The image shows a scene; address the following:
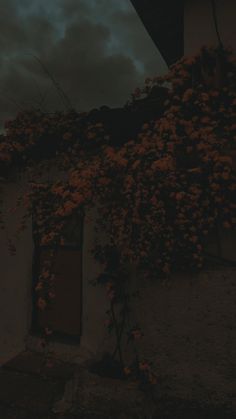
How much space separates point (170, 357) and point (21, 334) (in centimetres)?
262

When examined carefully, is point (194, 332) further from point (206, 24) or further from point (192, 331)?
point (206, 24)

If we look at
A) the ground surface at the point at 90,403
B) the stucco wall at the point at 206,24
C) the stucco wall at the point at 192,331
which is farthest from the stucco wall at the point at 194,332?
the stucco wall at the point at 206,24

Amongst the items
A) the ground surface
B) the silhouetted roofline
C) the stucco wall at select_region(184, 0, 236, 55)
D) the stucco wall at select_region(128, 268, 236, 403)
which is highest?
the silhouetted roofline

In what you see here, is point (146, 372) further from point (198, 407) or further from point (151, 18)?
point (151, 18)

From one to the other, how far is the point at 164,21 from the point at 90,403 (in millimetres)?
6041

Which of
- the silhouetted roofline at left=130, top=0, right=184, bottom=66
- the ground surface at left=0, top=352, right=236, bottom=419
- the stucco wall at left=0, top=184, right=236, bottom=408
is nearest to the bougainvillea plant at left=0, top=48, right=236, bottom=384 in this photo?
the stucco wall at left=0, top=184, right=236, bottom=408

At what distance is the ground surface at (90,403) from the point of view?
4281mm

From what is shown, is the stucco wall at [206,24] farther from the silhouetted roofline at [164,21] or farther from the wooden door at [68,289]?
the wooden door at [68,289]

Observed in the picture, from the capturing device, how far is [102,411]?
4398 millimetres

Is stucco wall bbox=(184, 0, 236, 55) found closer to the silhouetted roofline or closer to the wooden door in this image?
the silhouetted roofline

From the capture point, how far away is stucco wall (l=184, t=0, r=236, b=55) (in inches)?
224

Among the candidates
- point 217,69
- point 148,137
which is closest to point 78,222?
point 148,137

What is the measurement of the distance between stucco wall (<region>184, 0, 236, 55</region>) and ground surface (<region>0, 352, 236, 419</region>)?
4224 millimetres

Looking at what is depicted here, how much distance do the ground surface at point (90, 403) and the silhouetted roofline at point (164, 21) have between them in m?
5.30
